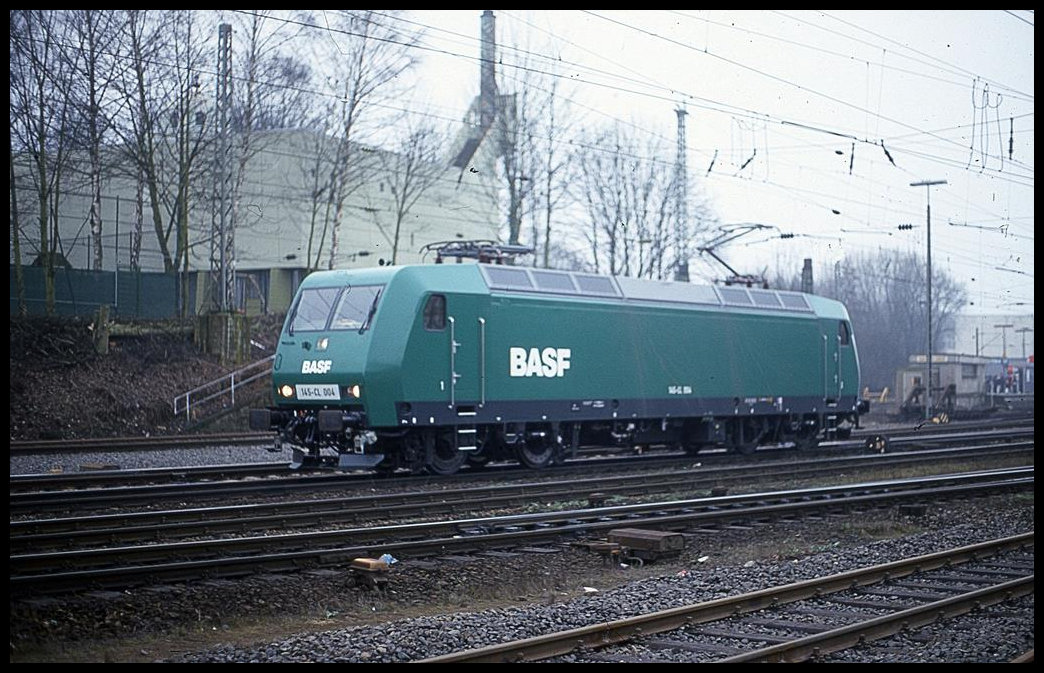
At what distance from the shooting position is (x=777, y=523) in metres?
13.4

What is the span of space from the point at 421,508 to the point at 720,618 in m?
5.90

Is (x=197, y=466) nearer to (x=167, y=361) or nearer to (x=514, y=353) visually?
(x=514, y=353)

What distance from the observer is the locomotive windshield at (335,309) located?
17.0 meters

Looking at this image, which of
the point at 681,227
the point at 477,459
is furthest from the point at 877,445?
the point at 681,227

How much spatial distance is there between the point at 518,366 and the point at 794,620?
1034 centimetres

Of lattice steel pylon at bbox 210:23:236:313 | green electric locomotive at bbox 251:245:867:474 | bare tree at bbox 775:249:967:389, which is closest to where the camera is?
green electric locomotive at bbox 251:245:867:474

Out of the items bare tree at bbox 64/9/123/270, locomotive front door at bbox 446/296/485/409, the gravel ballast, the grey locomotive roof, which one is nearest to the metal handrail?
bare tree at bbox 64/9/123/270

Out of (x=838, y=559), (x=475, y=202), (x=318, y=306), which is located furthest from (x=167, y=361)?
(x=838, y=559)

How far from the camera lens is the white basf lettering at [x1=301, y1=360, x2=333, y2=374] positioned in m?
17.0

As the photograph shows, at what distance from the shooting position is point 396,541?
11227 mm

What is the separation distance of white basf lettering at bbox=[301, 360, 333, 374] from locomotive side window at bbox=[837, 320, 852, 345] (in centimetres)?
1321

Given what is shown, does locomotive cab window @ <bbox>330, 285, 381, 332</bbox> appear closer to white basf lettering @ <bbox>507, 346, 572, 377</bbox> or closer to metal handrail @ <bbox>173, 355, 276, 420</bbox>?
white basf lettering @ <bbox>507, 346, 572, 377</bbox>

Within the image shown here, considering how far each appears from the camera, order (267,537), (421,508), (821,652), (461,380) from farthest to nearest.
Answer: (461,380)
(421,508)
(267,537)
(821,652)

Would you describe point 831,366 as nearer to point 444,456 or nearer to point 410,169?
point 444,456
